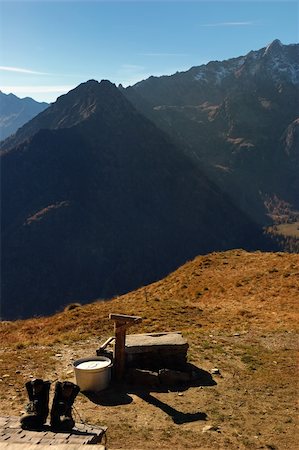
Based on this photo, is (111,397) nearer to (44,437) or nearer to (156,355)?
(156,355)

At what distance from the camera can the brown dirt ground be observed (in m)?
12.0

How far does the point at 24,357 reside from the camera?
18.4 m

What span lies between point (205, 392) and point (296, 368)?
402 centimetres

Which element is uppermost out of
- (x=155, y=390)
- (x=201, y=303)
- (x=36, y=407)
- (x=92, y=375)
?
(x=36, y=407)

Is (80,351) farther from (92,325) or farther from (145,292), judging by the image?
(145,292)

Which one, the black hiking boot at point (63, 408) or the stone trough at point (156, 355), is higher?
the black hiking boot at point (63, 408)

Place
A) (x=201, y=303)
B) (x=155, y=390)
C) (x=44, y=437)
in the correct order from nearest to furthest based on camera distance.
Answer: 1. (x=44, y=437)
2. (x=155, y=390)
3. (x=201, y=303)

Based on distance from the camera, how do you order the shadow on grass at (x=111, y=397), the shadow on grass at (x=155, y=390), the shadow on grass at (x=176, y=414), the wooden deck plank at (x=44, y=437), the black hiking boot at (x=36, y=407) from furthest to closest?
the shadow on grass at (x=111, y=397)
the shadow on grass at (x=155, y=390)
the shadow on grass at (x=176, y=414)
the black hiking boot at (x=36, y=407)
the wooden deck plank at (x=44, y=437)

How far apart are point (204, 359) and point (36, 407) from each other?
8826 millimetres

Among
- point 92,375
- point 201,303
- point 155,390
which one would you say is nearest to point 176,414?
point 155,390

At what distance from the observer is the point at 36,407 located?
10.3 meters

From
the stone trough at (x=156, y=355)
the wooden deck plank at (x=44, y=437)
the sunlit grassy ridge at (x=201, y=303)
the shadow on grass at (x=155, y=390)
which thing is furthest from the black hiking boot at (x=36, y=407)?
the sunlit grassy ridge at (x=201, y=303)

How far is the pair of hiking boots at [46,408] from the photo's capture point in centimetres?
1009

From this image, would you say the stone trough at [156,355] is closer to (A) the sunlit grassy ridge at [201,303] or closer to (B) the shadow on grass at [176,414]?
(B) the shadow on grass at [176,414]
